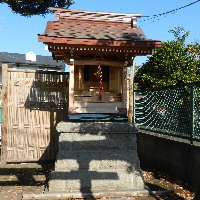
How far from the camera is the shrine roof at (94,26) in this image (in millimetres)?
6832

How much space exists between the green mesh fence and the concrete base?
4.42 ft

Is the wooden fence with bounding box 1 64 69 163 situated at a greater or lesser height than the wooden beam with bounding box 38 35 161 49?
lesser

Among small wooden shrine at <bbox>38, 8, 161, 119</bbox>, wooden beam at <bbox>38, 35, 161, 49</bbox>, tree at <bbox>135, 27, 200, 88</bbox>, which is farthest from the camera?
tree at <bbox>135, 27, 200, 88</bbox>

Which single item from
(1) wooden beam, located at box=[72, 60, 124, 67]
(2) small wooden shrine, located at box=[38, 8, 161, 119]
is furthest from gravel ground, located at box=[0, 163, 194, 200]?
(1) wooden beam, located at box=[72, 60, 124, 67]

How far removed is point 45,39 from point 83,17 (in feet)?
8.10

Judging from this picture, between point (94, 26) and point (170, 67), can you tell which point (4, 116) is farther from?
point (170, 67)

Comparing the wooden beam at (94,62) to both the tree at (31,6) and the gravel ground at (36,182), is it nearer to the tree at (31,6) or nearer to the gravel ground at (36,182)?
the gravel ground at (36,182)

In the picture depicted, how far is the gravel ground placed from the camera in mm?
5182

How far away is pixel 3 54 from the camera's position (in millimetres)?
33688

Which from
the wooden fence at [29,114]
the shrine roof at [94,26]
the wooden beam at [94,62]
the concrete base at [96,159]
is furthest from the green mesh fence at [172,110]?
the wooden fence at [29,114]

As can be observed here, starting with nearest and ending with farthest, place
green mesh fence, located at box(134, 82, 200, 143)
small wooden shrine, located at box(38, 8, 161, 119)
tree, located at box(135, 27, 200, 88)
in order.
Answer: green mesh fence, located at box(134, 82, 200, 143) → small wooden shrine, located at box(38, 8, 161, 119) → tree, located at box(135, 27, 200, 88)

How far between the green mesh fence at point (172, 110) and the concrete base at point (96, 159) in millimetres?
1347

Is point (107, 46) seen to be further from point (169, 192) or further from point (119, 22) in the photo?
point (169, 192)

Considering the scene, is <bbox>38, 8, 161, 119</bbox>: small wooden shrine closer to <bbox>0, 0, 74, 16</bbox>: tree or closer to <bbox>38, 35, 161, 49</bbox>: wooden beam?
<bbox>38, 35, 161, 49</bbox>: wooden beam
